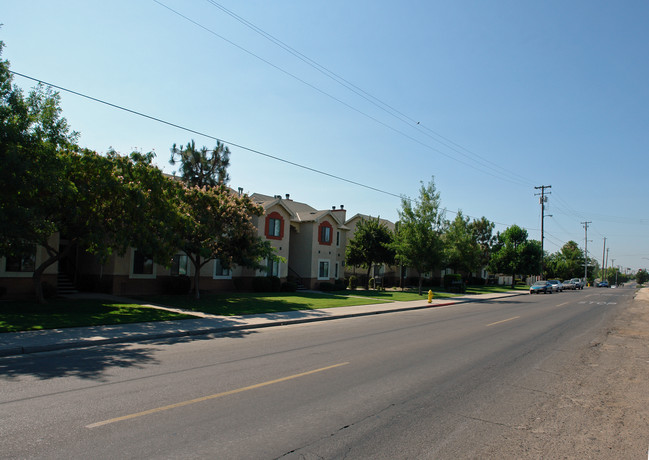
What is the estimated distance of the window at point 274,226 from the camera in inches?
1235

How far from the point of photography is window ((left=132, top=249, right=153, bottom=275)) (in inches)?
941

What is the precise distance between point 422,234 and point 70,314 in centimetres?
2562

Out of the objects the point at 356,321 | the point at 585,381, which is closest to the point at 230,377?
the point at 585,381

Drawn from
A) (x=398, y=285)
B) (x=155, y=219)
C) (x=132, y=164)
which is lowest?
(x=398, y=285)

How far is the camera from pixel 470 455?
4.60 m

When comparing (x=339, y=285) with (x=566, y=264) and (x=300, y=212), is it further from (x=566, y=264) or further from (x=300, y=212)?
(x=566, y=264)

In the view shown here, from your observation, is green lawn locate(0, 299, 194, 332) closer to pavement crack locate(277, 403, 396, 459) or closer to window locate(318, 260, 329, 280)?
pavement crack locate(277, 403, 396, 459)

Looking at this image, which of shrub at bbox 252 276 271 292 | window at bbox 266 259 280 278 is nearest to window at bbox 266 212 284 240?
window at bbox 266 259 280 278

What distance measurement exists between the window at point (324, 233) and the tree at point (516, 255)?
38296 millimetres

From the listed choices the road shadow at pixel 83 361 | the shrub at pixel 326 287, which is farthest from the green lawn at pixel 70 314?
the shrub at pixel 326 287

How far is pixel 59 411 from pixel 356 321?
490 inches

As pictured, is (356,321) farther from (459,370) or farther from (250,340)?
(459,370)

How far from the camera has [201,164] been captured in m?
32.0

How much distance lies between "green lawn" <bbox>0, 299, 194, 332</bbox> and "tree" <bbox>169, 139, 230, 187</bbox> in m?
14.8
